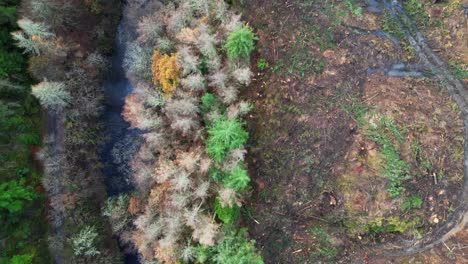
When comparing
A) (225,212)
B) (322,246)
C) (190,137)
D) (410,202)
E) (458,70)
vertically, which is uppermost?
(458,70)

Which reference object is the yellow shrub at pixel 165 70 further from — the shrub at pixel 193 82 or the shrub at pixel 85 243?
the shrub at pixel 85 243

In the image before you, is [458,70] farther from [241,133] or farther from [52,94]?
[52,94]

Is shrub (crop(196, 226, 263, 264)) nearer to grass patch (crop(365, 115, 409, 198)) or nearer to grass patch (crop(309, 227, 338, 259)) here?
grass patch (crop(309, 227, 338, 259))

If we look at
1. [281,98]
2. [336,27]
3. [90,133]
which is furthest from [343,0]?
[90,133]

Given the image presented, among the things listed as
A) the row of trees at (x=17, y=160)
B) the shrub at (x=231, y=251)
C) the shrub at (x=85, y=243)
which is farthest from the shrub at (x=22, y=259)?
the shrub at (x=231, y=251)

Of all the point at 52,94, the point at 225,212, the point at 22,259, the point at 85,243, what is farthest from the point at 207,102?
the point at 22,259
